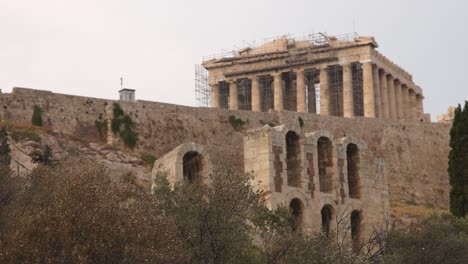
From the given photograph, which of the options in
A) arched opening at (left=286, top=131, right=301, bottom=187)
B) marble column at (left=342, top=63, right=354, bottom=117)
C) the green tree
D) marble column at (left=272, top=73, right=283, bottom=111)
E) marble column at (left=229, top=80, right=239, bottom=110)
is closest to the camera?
arched opening at (left=286, top=131, right=301, bottom=187)

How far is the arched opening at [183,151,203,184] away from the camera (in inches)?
1651

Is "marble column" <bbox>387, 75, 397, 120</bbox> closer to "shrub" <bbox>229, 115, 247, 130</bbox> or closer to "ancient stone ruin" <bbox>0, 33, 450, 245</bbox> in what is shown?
"ancient stone ruin" <bbox>0, 33, 450, 245</bbox>

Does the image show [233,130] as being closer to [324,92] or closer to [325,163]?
[325,163]

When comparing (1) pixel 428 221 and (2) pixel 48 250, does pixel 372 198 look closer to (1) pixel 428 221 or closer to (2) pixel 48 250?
(1) pixel 428 221

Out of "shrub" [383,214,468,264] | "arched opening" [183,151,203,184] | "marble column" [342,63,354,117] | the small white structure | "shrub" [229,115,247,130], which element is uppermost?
"marble column" [342,63,354,117]

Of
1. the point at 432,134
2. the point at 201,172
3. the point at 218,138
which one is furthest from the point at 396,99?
the point at 201,172

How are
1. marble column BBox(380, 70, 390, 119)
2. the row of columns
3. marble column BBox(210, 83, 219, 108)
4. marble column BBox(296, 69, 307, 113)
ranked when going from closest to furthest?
the row of columns, marble column BBox(296, 69, 307, 113), marble column BBox(380, 70, 390, 119), marble column BBox(210, 83, 219, 108)

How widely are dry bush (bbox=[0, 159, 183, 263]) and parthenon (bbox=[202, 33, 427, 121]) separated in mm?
47659

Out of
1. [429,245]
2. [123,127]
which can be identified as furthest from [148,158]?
[429,245]

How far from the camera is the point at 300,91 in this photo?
254ft

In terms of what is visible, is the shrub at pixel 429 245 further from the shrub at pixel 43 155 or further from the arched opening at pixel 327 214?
the shrub at pixel 43 155

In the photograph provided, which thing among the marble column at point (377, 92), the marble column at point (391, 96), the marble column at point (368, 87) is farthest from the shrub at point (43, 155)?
the marble column at point (391, 96)

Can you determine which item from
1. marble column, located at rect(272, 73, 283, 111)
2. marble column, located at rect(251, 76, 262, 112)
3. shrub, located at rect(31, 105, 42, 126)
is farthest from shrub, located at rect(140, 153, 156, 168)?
marble column, located at rect(251, 76, 262, 112)

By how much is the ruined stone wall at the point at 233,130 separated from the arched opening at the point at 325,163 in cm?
284
